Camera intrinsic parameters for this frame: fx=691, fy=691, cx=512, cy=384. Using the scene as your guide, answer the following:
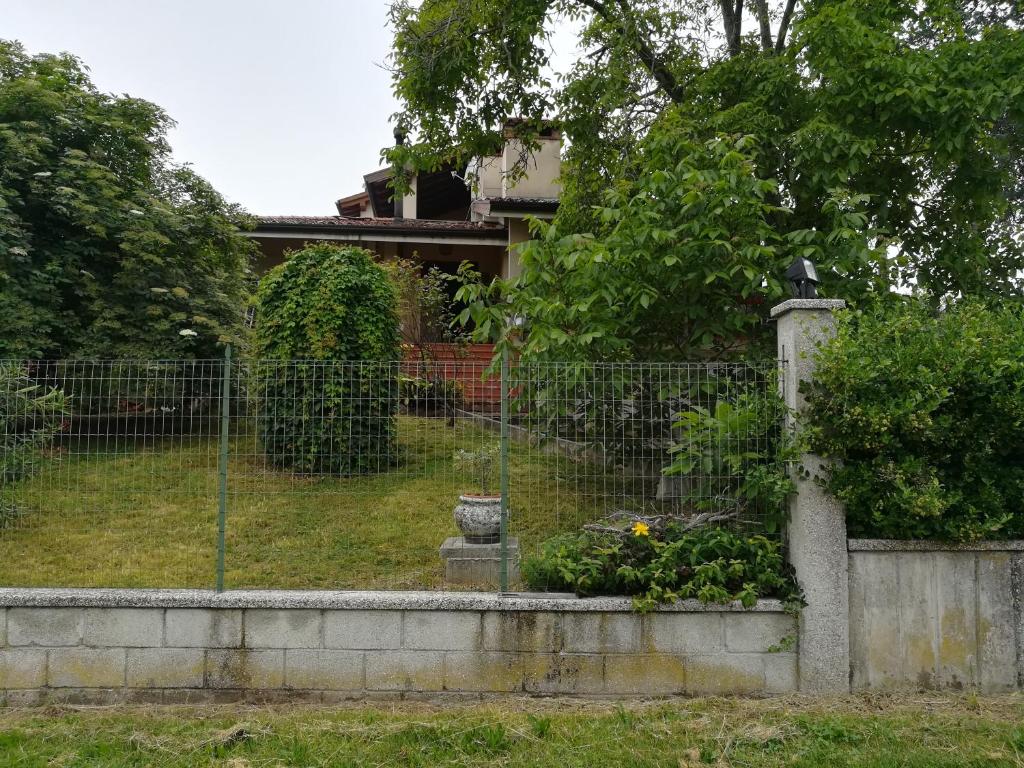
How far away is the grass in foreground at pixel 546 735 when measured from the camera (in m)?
3.31

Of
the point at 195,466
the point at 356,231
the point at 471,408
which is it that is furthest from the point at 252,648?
the point at 356,231

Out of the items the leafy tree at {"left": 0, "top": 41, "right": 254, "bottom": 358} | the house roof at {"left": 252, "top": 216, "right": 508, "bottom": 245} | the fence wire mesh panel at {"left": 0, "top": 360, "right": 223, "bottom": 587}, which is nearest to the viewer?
the fence wire mesh panel at {"left": 0, "top": 360, "right": 223, "bottom": 587}

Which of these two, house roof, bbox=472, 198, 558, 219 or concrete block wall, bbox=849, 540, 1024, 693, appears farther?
house roof, bbox=472, 198, 558, 219

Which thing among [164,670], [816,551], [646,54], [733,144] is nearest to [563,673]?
[816,551]

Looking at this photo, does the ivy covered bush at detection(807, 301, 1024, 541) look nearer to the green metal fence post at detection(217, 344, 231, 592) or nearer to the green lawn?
the green lawn

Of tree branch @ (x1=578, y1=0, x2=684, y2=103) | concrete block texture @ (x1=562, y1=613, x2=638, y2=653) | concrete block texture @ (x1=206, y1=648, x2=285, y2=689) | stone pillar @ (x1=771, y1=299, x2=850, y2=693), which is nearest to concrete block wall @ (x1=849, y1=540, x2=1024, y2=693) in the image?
stone pillar @ (x1=771, y1=299, x2=850, y2=693)

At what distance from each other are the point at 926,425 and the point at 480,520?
284 centimetres

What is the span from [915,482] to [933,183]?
4847 mm

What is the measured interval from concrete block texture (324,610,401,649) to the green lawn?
0.65m

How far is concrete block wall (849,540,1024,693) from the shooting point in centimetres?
397

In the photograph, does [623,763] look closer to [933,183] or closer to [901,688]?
[901,688]

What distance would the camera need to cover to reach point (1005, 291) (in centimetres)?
726

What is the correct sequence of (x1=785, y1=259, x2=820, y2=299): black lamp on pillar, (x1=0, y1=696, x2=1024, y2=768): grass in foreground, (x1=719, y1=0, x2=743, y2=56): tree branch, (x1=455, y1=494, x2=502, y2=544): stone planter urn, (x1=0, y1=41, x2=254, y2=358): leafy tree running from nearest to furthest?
(x1=0, y1=696, x2=1024, y2=768): grass in foreground < (x1=785, y1=259, x2=820, y2=299): black lamp on pillar < (x1=455, y1=494, x2=502, y2=544): stone planter urn < (x1=0, y1=41, x2=254, y2=358): leafy tree < (x1=719, y1=0, x2=743, y2=56): tree branch

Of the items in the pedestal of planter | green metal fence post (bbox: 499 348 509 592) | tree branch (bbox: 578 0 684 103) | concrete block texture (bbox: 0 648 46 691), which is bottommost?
concrete block texture (bbox: 0 648 46 691)
